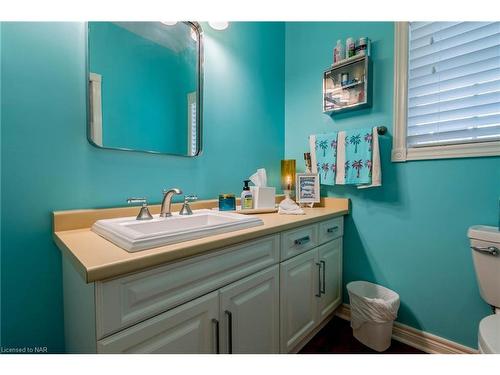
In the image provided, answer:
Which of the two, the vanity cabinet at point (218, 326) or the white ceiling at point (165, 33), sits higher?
the white ceiling at point (165, 33)

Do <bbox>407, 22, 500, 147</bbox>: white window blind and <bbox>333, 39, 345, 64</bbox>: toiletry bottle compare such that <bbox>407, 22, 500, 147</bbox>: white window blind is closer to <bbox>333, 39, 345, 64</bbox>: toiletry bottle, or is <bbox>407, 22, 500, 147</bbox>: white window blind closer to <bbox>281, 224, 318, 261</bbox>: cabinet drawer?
<bbox>333, 39, 345, 64</bbox>: toiletry bottle

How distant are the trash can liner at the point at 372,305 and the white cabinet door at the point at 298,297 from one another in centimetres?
24

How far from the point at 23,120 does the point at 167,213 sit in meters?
0.64

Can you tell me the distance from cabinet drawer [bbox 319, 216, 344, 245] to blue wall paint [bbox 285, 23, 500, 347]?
0.27 ft

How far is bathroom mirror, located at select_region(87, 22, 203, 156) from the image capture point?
1.02 meters

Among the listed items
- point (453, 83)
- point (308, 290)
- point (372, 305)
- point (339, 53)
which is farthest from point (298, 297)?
point (339, 53)

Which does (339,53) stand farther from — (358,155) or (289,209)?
(289,209)

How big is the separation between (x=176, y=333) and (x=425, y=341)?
4.66ft

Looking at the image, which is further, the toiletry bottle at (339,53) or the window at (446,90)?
the toiletry bottle at (339,53)

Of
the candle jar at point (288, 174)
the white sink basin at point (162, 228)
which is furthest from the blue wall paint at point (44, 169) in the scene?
the candle jar at point (288, 174)

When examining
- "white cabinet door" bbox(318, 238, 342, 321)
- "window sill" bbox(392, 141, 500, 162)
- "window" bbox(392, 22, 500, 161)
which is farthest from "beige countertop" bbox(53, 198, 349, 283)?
"window" bbox(392, 22, 500, 161)

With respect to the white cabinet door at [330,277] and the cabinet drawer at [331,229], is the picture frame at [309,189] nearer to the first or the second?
the cabinet drawer at [331,229]

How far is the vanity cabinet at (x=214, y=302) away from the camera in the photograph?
2.01 feet

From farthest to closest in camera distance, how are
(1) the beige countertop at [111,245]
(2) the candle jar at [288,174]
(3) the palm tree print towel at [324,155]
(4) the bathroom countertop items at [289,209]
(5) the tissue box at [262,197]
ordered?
(2) the candle jar at [288,174] < (3) the palm tree print towel at [324,155] < (5) the tissue box at [262,197] < (4) the bathroom countertop items at [289,209] < (1) the beige countertop at [111,245]
